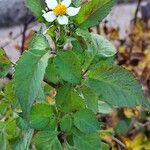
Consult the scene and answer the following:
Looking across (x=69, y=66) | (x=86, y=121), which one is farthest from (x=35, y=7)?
(x=86, y=121)

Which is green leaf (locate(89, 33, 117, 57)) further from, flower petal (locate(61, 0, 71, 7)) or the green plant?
flower petal (locate(61, 0, 71, 7))

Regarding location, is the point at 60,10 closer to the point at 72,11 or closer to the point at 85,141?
the point at 72,11

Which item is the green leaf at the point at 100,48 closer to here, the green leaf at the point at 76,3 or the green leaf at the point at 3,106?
the green leaf at the point at 76,3

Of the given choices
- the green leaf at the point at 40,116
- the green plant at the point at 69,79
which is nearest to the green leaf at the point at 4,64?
the green plant at the point at 69,79

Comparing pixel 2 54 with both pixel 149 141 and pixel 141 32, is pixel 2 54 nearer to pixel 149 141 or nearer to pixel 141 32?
pixel 149 141

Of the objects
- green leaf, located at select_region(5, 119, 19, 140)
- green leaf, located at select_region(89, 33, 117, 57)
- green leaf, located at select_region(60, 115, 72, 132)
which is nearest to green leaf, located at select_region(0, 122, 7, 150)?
green leaf, located at select_region(5, 119, 19, 140)

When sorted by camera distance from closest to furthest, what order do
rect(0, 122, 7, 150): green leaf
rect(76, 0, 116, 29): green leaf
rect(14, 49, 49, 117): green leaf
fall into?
rect(14, 49, 49, 117): green leaf → rect(76, 0, 116, 29): green leaf → rect(0, 122, 7, 150): green leaf
